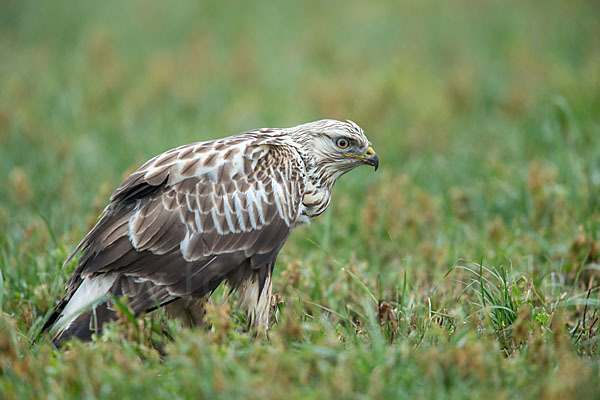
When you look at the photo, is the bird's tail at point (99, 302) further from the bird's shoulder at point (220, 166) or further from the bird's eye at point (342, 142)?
the bird's eye at point (342, 142)

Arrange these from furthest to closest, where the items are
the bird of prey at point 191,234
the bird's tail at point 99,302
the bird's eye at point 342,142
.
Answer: the bird's eye at point 342,142 < the bird of prey at point 191,234 < the bird's tail at point 99,302

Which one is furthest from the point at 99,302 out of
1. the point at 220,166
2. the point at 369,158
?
the point at 369,158

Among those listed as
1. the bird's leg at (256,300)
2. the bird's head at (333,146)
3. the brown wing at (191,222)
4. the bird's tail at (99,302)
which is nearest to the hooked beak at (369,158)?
the bird's head at (333,146)

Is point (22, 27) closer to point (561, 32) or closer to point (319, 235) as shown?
point (319, 235)

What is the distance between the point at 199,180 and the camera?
3.98m

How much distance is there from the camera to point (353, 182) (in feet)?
22.8

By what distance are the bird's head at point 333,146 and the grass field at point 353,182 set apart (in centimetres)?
56

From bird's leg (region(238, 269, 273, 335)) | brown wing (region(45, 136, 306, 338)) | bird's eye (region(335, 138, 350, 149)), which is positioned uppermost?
bird's eye (region(335, 138, 350, 149))

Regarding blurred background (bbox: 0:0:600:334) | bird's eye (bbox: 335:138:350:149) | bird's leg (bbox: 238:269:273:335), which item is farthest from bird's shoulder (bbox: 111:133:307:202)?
blurred background (bbox: 0:0:600:334)

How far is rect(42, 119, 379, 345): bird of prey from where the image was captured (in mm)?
3820

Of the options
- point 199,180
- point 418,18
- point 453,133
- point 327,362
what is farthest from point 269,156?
point 418,18

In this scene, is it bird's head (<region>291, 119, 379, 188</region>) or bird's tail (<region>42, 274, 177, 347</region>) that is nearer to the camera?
bird's tail (<region>42, 274, 177, 347</region>)

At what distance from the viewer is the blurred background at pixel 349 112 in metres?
5.42

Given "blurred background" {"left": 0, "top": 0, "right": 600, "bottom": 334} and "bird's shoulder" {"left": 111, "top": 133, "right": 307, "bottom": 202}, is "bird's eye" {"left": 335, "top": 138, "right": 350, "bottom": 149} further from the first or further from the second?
"blurred background" {"left": 0, "top": 0, "right": 600, "bottom": 334}
